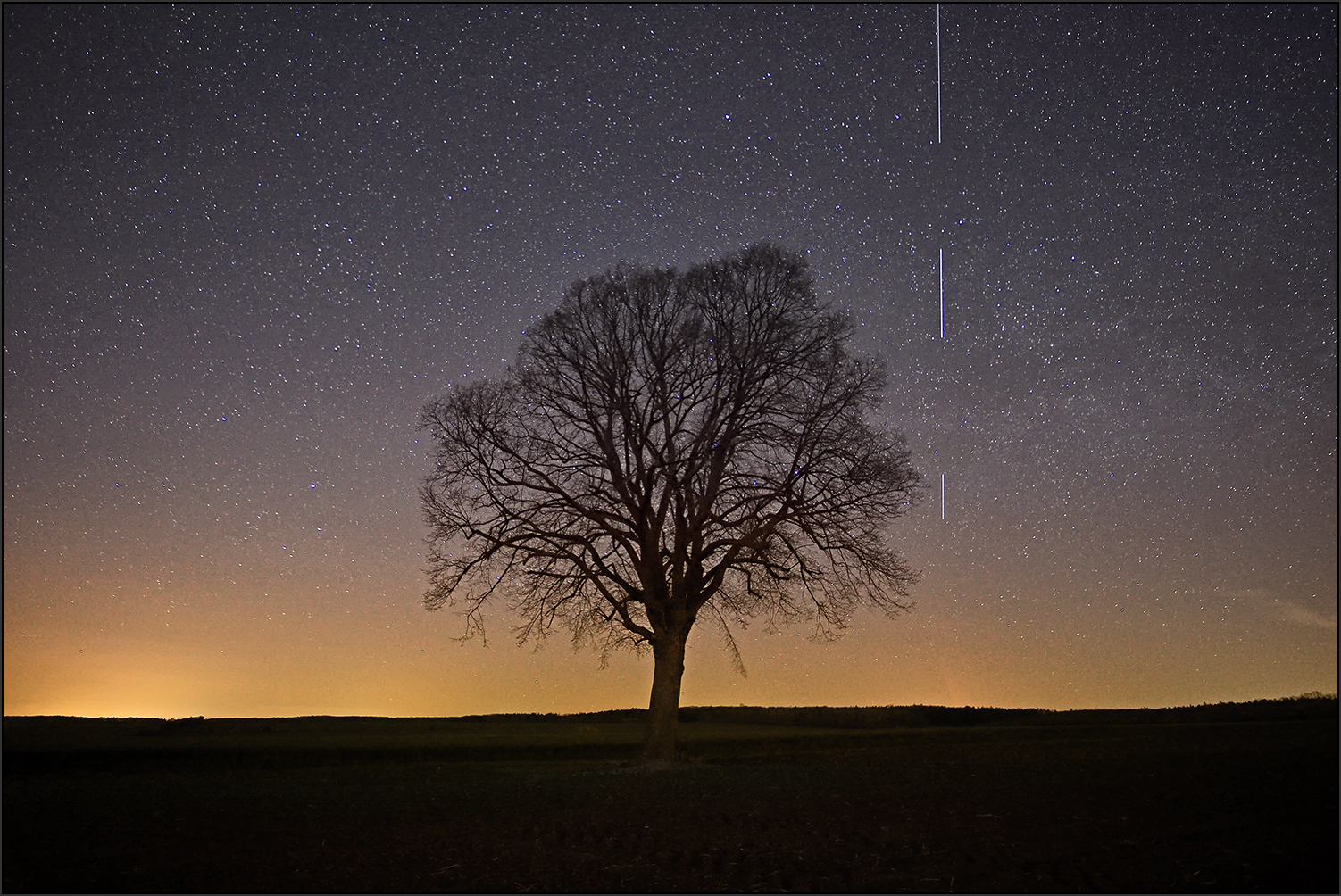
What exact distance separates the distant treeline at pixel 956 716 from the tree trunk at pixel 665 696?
2413cm

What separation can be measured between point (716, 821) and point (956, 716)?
41.4 m

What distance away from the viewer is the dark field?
410 inches

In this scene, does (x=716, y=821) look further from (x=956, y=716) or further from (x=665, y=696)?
A: (x=956, y=716)

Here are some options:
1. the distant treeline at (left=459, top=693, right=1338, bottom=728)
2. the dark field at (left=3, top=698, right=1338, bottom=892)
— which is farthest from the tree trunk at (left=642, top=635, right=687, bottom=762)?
the distant treeline at (left=459, top=693, right=1338, bottom=728)

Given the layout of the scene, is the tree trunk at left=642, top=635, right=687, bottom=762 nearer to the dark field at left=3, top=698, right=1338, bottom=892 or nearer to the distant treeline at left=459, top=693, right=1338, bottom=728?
the dark field at left=3, top=698, right=1338, bottom=892

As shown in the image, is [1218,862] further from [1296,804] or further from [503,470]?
[503,470]

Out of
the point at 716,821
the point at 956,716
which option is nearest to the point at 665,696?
the point at 716,821

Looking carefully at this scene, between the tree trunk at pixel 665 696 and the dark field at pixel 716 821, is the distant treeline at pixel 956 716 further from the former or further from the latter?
the tree trunk at pixel 665 696

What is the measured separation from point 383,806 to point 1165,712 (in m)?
37.0

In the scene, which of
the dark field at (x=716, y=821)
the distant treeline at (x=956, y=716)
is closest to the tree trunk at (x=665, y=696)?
the dark field at (x=716, y=821)

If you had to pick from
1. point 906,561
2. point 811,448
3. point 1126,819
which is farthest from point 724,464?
point 1126,819

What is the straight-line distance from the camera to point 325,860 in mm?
11664

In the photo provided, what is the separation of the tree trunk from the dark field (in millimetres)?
797

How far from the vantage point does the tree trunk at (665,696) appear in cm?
2308
